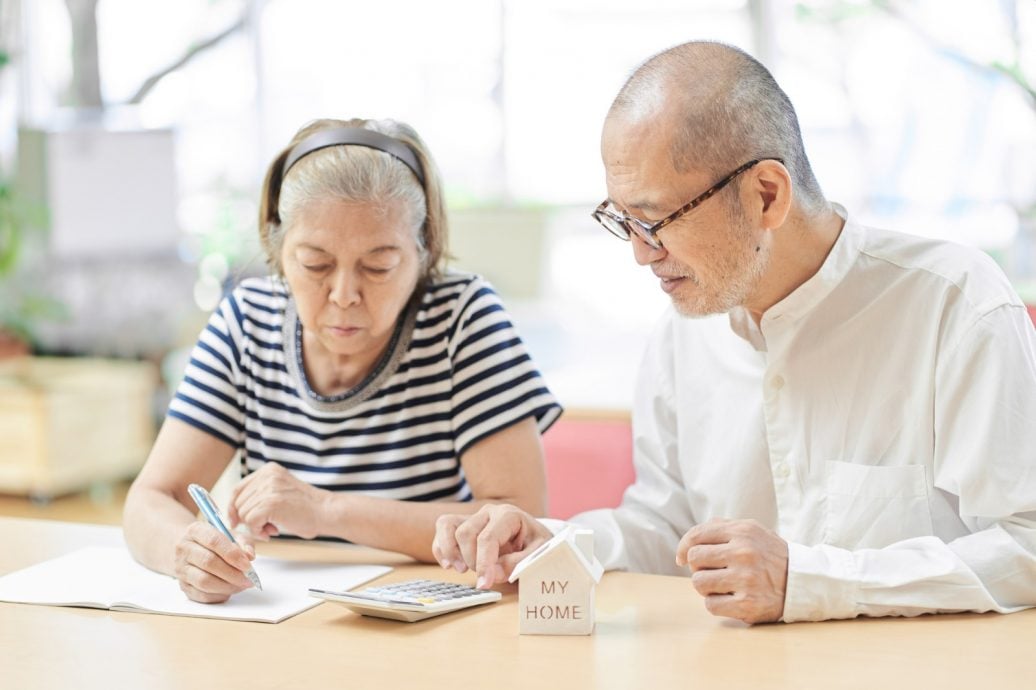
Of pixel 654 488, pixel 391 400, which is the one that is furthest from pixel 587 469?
pixel 391 400

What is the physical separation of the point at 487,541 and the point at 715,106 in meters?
0.60

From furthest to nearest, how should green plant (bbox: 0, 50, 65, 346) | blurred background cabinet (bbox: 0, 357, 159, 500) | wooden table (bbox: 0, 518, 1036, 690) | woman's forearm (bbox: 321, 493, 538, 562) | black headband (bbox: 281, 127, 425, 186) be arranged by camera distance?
green plant (bbox: 0, 50, 65, 346), blurred background cabinet (bbox: 0, 357, 159, 500), black headband (bbox: 281, 127, 425, 186), woman's forearm (bbox: 321, 493, 538, 562), wooden table (bbox: 0, 518, 1036, 690)

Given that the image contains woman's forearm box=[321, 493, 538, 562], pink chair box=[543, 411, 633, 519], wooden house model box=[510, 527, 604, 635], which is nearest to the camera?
wooden house model box=[510, 527, 604, 635]

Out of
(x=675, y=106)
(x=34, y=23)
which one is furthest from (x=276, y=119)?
(x=675, y=106)

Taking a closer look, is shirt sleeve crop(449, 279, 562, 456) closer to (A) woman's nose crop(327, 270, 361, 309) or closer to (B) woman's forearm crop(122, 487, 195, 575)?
(A) woman's nose crop(327, 270, 361, 309)

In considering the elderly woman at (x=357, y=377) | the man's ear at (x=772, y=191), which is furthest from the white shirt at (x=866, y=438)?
the elderly woman at (x=357, y=377)

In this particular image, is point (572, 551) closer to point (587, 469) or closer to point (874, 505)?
point (874, 505)

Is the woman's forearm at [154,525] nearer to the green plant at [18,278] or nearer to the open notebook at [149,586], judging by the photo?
the open notebook at [149,586]

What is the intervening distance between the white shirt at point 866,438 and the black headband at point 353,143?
0.49 meters

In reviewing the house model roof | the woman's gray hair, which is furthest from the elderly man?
the woman's gray hair

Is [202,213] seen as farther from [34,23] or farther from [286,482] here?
[286,482]

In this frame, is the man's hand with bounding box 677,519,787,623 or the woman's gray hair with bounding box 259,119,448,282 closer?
the man's hand with bounding box 677,519,787,623

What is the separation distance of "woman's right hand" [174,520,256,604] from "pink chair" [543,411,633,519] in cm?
77

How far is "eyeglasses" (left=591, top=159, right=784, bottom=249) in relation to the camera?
1.60 meters
